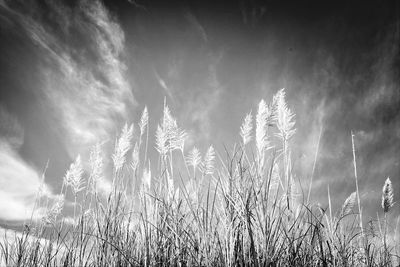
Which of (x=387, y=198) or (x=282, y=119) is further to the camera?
(x=387, y=198)

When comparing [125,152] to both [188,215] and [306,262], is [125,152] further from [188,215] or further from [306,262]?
[306,262]

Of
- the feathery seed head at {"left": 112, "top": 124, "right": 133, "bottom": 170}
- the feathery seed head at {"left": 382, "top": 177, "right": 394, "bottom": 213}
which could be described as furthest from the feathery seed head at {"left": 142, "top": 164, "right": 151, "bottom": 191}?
the feathery seed head at {"left": 382, "top": 177, "right": 394, "bottom": 213}

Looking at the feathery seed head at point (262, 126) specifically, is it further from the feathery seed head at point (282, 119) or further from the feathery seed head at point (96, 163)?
the feathery seed head at point (96, 163)

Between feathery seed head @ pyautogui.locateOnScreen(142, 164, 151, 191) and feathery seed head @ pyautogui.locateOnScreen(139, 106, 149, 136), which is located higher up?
feathery seed head @ pyautogui.locateOnScreen(139, 106, 149, 136)

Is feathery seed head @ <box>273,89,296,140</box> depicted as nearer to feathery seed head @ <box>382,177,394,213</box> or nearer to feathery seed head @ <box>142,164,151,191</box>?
feathery seed head @ <box>142,164,151,191</box>

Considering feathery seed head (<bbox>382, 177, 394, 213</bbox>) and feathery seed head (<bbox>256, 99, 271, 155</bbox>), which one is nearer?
feathery seed head (<bbox>256, 99, 271, 155</bbox>)

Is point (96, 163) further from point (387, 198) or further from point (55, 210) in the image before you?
point (387, 198)

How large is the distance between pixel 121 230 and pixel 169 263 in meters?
0.70

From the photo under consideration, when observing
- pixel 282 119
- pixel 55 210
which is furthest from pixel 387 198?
pixel 55 210

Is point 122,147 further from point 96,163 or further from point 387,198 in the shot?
point 387,198

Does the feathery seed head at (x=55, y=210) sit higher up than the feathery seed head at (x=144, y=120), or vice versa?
the feathery seed head at (x=144, y=120)

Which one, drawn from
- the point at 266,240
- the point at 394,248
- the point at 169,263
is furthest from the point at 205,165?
the point at 394,248

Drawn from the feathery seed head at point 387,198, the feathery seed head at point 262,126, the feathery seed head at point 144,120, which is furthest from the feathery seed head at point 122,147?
the feathery seed head at point 387,198

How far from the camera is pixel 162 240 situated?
2.12 meters
